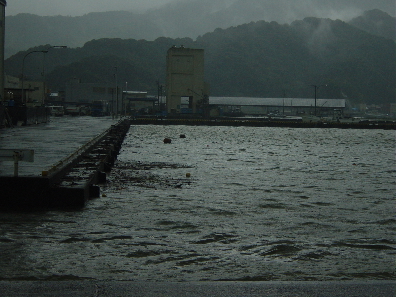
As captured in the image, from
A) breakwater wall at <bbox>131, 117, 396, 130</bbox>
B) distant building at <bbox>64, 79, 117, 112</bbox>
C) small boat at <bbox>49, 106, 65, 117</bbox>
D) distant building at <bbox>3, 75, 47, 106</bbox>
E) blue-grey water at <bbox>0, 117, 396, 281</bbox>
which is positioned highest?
distant building at <bbox>64, 79, 117, 112</bbox>

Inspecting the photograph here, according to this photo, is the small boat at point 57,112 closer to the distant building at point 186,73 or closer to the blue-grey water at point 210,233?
the distant building at point 186,73

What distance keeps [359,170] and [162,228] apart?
65.7 feet

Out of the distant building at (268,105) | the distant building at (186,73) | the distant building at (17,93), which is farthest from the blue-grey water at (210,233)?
the distant building at (268,105)

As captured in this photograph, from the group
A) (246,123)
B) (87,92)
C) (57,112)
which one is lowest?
(246,123)

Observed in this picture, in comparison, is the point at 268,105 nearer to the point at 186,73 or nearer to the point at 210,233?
the point at 186,73

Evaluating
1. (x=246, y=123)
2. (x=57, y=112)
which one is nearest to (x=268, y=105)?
(x=246, y=123)

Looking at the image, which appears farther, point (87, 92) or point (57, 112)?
point (87, 92)

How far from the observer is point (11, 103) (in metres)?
55.9

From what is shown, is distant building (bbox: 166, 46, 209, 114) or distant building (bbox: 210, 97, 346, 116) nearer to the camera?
distant building (bbox: 166, 46, 209, 114)

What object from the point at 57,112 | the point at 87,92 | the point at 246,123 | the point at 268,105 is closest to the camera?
the point at 246,123

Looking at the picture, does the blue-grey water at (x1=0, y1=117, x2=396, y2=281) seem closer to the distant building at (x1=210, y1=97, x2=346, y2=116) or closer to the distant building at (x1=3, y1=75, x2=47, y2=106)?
the distant building at (x1=3, y1=75, x2=47, y2=106)

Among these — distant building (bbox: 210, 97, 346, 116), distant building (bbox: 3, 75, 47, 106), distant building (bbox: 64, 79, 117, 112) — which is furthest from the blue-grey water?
distant building (bbox: 64, 79, 117, 112)

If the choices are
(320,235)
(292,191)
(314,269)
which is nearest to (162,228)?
(320,235)

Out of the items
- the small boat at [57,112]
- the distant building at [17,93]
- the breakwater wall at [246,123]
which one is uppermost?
the distant building at [17,93]
